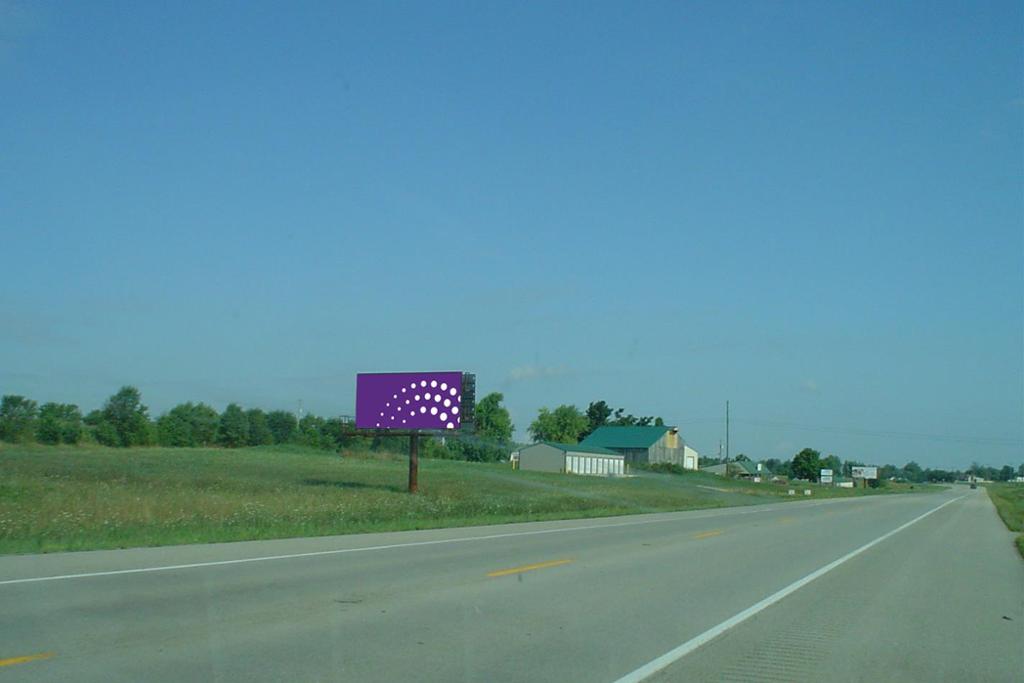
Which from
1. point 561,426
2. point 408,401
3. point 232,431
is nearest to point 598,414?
point 561,426

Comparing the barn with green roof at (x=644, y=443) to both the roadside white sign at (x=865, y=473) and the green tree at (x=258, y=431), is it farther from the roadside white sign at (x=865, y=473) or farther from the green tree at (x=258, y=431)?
the roadside white sign at (x=865, y=473)

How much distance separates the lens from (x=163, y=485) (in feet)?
145

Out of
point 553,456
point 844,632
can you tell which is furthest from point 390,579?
point 553,456

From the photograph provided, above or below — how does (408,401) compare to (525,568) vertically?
above

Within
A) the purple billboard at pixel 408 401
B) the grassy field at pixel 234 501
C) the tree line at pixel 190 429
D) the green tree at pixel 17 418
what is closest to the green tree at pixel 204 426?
the tree line at pixel 190 429

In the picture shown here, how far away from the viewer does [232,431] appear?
438 ft

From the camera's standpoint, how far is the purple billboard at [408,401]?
5044 cm

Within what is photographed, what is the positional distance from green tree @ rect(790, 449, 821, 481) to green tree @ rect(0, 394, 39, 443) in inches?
4814

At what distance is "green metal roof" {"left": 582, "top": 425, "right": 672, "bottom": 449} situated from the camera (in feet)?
424

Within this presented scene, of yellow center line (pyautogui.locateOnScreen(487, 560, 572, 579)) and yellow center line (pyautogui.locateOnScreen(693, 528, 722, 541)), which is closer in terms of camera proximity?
yellow center line (pyautogui.locateOnScreen(487, 560, 572, 579))

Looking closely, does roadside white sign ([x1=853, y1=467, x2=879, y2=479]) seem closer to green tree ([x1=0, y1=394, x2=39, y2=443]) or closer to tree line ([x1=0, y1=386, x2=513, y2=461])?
tree line ([x1=0, y1=386, x2=513, y2=461])

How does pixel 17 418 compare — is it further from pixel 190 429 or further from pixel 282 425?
pixel 282 425

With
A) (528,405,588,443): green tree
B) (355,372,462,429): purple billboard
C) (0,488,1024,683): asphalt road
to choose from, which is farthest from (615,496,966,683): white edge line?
(528,405,588,443): green tree

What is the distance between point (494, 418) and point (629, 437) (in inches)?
1449
